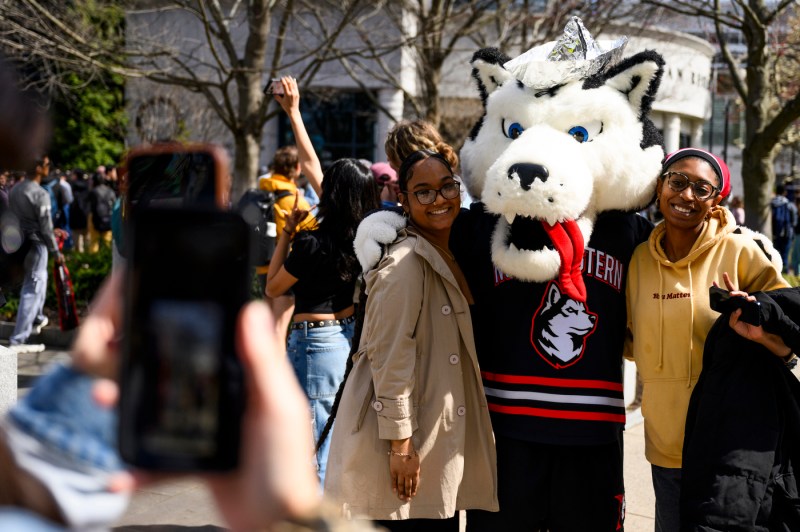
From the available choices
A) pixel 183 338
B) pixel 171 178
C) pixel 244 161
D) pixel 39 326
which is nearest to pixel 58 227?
pixel 39 326

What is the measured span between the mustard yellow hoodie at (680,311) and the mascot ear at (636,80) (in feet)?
1.66

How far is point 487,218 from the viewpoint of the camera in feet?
10.7

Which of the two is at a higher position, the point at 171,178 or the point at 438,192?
the point at 438,192

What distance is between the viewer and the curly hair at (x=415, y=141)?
357 centimetres

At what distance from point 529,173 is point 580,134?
36 centimetres

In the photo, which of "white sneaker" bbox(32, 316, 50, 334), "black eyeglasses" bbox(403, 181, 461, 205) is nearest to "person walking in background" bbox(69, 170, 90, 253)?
"white sneaker" bbox(32, 316, 50, 334)

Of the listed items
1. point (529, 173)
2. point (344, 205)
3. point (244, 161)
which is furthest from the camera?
point (244, 161)

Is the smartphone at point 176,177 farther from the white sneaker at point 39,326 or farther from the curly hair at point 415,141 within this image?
the white sneaker at point 39,326

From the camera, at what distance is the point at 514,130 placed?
322 cm

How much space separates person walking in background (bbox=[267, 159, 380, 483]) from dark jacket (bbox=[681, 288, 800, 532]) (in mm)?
1937

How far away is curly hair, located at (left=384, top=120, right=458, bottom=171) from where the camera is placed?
11.7ft

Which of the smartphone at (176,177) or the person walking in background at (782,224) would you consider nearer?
the smartphone at (176,177)

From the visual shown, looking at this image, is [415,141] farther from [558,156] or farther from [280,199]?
[280,199]

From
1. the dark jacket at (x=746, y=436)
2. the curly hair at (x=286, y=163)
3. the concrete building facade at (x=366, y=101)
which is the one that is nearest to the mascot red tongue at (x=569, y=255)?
the dark jacket at (x=746, y=436)
